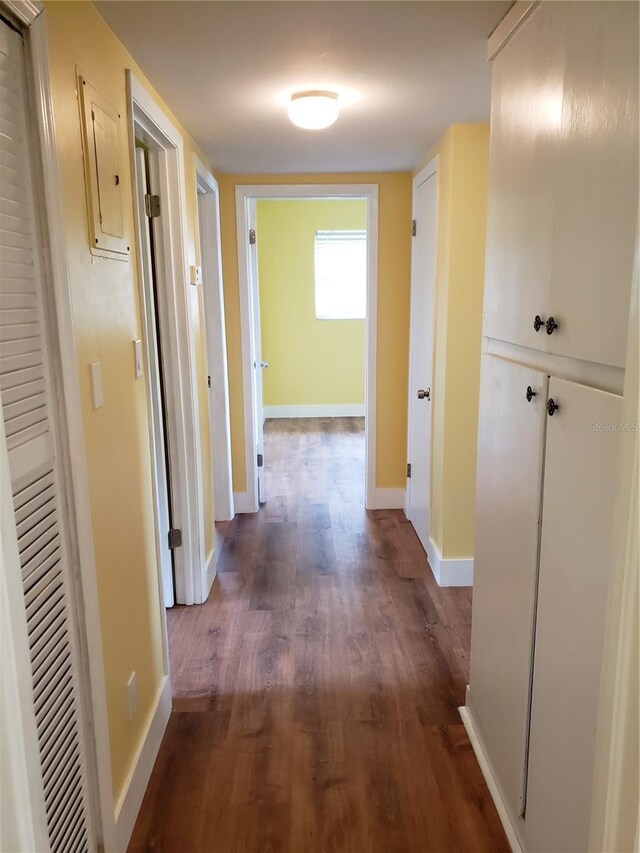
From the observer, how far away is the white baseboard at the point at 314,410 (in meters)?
7.20

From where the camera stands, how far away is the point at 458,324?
9.62 ft

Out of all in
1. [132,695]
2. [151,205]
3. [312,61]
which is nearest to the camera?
[132,695]

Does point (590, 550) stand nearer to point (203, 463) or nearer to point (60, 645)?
point (60, 645)

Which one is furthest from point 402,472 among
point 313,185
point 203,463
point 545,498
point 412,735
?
point 545,498

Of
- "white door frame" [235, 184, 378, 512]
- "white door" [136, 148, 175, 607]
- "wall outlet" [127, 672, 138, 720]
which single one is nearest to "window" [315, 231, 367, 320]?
"white door frame" [235, 184, 378, 512]

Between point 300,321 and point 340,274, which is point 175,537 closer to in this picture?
point 300,321

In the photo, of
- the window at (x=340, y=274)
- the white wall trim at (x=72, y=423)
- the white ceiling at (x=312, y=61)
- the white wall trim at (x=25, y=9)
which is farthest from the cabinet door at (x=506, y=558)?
the window at (x=340, y=274)

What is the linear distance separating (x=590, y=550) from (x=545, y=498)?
0.82 feet

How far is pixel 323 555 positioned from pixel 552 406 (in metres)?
2.40

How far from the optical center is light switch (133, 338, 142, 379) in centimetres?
189

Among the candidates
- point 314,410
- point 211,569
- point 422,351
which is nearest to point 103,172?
point 211,569

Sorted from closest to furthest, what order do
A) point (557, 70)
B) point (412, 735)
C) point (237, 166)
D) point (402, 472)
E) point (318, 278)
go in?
point (557, 70)
point (412, 735)
point (237, 166)
point (402, 472)
point (318, 278)

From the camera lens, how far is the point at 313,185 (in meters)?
3.81

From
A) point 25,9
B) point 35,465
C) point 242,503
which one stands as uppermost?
point 25,9
